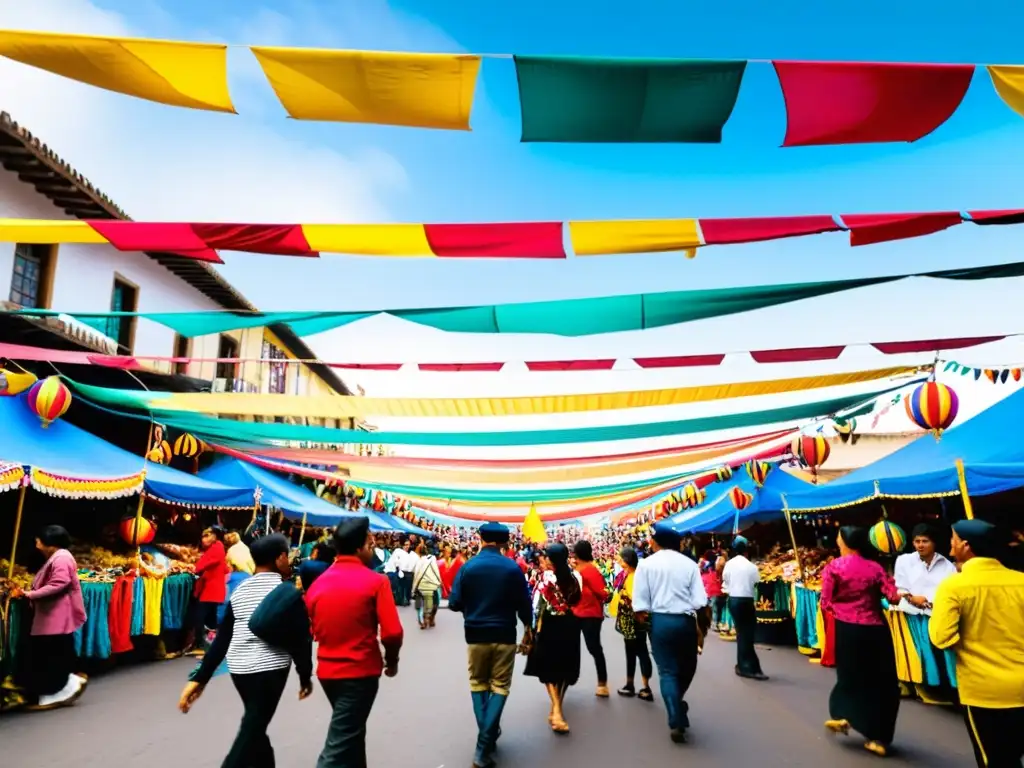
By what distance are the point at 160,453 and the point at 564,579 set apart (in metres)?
8.07

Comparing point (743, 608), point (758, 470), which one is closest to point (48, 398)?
point (743, 608)

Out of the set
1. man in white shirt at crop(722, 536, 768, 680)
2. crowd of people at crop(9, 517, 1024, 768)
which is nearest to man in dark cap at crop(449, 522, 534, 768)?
crowd of people at crop(9, 517, 1024, 768)

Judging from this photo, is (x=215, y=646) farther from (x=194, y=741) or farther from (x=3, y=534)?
(x=3, y=534)

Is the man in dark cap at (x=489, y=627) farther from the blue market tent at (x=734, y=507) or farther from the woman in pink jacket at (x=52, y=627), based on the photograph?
the blue market tent at (x=734, y=507)

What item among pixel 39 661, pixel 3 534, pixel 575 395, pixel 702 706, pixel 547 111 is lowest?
pixel 702 706

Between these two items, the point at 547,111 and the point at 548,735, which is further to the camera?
the point at 548,735

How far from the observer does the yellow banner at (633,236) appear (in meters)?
4.43

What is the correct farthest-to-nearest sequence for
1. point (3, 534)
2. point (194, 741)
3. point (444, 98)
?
1. point (3, 534)
2. point (194, 741)
3. point (444, 98)

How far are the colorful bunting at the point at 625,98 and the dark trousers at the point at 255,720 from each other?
10.5ft

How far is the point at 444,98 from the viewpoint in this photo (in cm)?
355

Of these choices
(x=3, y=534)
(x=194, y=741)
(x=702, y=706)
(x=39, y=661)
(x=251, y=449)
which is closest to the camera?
(x=194, y=741)

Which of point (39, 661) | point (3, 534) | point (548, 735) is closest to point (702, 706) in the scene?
point (548, 735)

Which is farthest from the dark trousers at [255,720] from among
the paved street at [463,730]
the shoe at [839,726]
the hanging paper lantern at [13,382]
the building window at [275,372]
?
the building window at [275,372]

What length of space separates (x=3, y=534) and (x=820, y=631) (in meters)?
11.2
